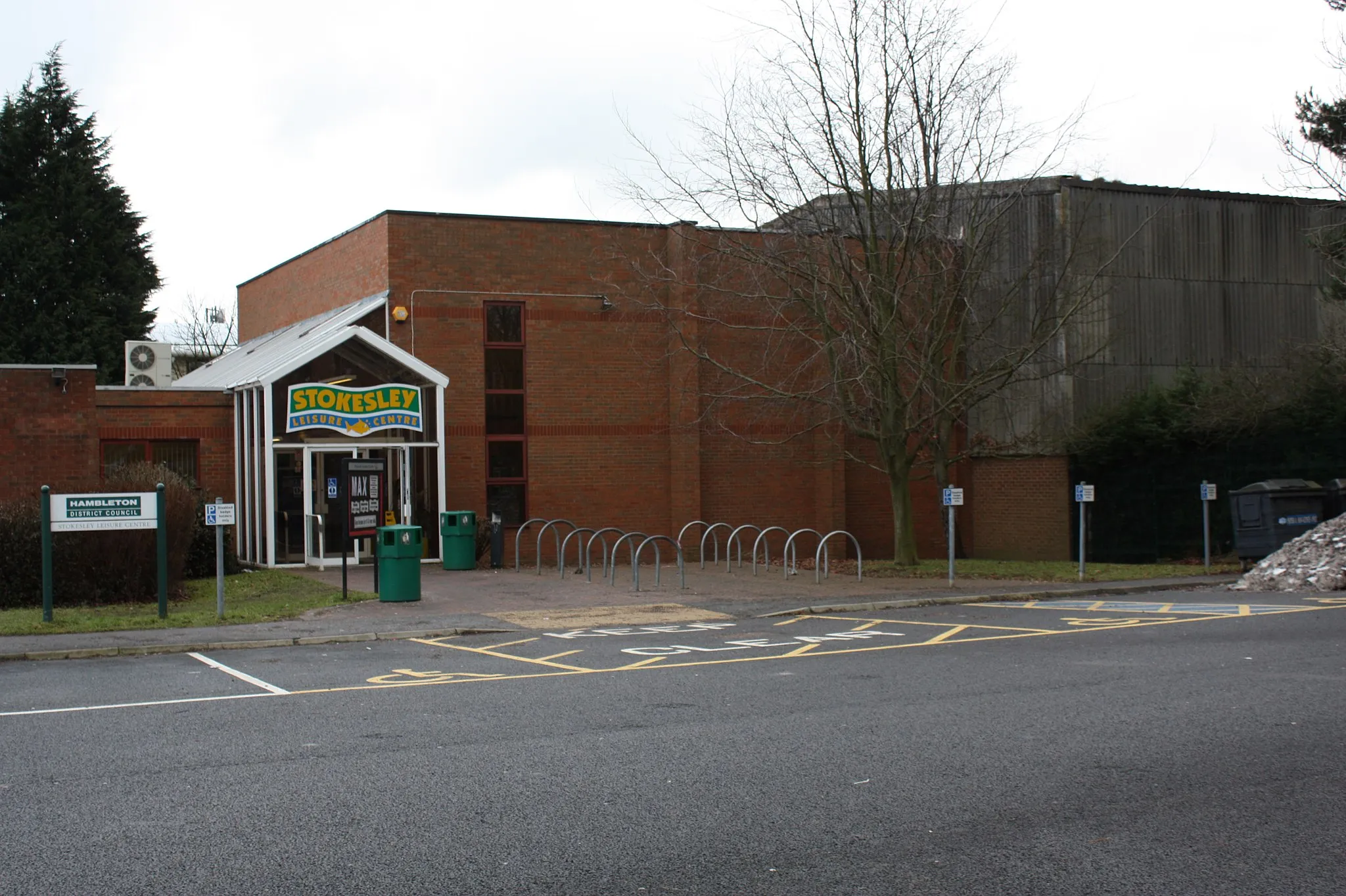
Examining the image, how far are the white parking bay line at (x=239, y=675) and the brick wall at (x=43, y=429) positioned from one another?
31.1 ft

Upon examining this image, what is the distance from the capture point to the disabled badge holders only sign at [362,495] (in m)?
→ 17.5

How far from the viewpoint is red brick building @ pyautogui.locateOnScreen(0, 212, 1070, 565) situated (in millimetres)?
23562

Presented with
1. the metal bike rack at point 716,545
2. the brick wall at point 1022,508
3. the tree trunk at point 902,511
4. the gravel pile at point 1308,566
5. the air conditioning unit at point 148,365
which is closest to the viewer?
the gravel pile at point 1308,566

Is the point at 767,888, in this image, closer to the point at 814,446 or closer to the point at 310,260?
the point at 814,446

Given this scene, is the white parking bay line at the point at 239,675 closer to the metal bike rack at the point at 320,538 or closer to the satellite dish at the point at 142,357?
the metal bike rack at the point at 320,538

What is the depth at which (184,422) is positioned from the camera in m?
24.1

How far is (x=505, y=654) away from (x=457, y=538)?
10.4 metres

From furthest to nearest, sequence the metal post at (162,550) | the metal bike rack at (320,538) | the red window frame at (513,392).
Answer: the red window frame at (513,392) → the metal bike rack at (320,538) → the metal post at (162,550)

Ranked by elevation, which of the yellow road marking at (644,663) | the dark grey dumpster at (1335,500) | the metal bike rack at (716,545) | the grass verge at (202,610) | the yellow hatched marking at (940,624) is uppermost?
the dark grey dumpster at (1335,500)

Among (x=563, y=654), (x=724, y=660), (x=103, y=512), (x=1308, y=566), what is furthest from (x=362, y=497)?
(x=1308, y=566)

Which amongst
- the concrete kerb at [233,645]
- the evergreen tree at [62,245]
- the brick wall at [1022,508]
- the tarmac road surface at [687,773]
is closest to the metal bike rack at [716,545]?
the brick wall at [1022,508]

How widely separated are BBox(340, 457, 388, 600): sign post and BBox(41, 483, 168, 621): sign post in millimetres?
2627

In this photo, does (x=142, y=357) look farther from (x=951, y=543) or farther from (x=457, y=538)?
(x=951, y=543)

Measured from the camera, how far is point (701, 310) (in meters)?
27.8
